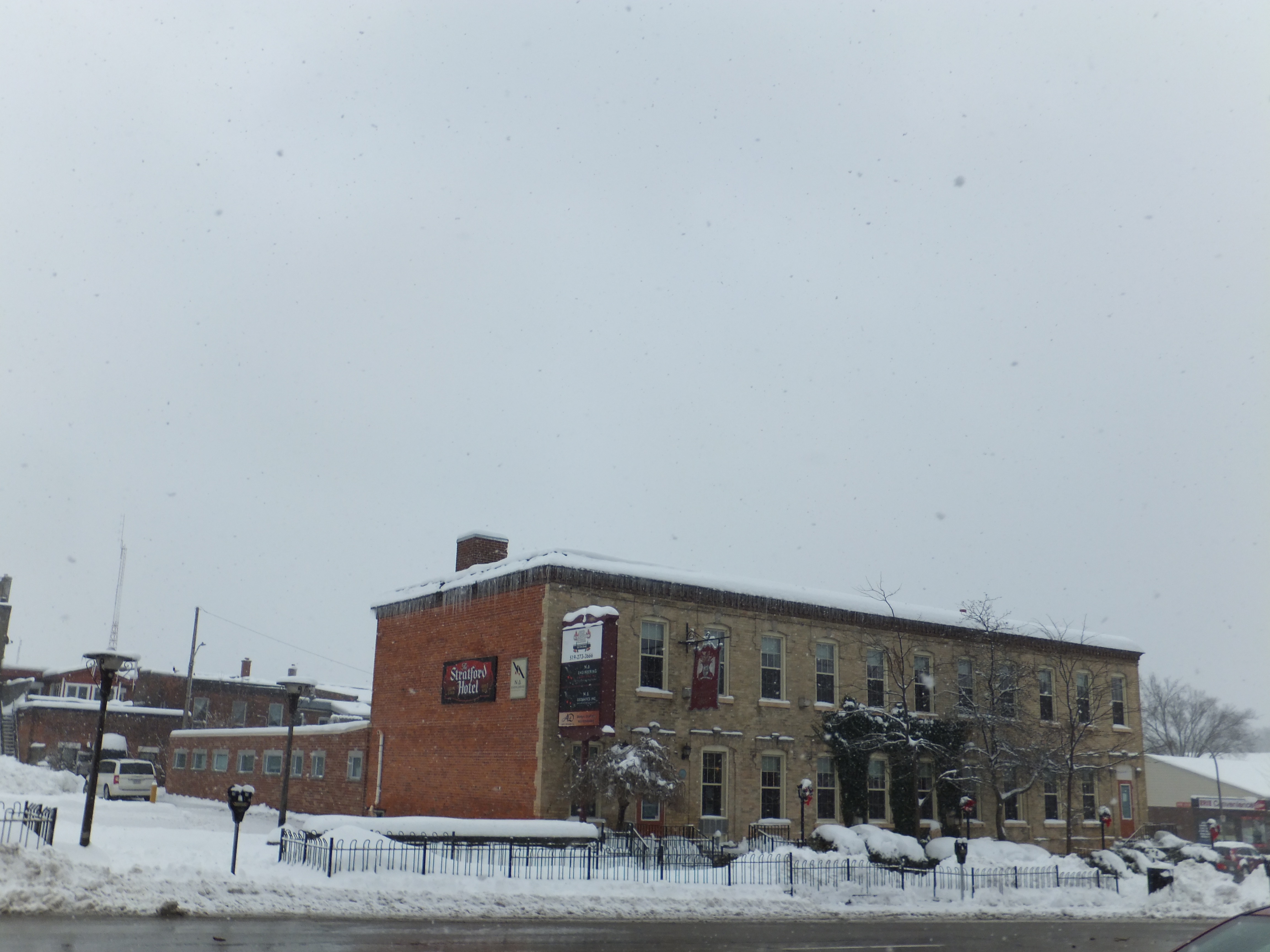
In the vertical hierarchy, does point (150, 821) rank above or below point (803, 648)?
below

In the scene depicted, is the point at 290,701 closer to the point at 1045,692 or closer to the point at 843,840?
the point at 843,840

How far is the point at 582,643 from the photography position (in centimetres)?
2919

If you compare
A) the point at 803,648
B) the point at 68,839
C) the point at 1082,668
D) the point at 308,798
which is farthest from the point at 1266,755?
the point at 68,839

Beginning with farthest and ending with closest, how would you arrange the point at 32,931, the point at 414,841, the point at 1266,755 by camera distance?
the point at 1266,755
the point at 414,841
the point at 32,931

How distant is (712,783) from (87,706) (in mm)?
42114

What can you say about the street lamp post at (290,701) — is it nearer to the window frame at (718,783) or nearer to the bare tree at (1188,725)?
the window frame at (718,783)

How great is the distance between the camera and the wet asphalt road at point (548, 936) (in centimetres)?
1335

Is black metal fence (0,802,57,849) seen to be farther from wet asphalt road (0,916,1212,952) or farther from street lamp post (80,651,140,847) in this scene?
wet asphalt road (0,916,1212,952)

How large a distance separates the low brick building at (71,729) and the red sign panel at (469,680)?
32.3 meters

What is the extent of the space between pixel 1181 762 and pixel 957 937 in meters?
61.9

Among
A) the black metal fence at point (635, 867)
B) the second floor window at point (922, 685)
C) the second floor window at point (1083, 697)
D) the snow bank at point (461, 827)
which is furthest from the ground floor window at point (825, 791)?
the second floor window at point (1083, 697)

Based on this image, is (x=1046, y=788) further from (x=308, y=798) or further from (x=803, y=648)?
(x=308, y=798)

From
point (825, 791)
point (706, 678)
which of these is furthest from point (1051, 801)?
point (706, 678)

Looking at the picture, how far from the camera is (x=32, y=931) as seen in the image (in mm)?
13391
